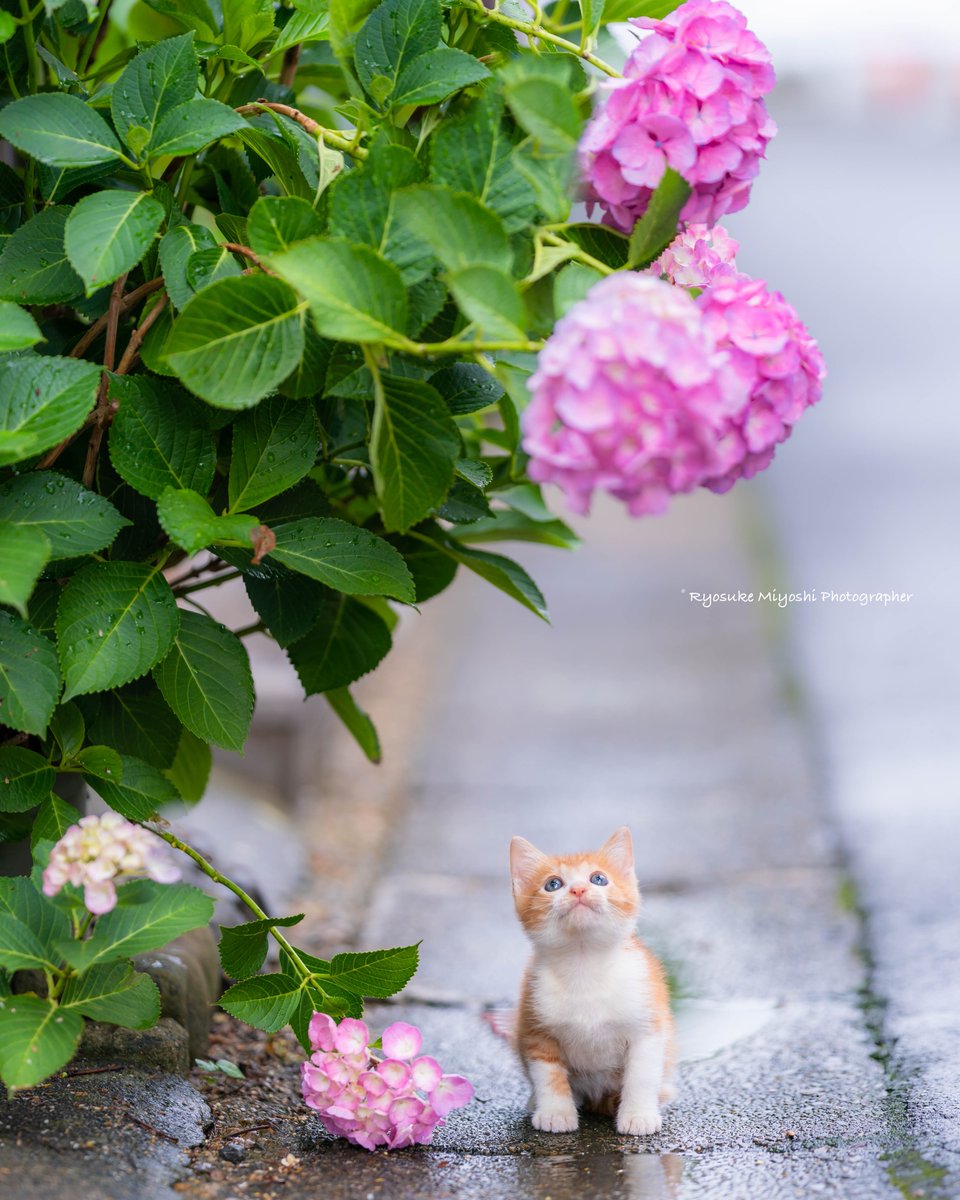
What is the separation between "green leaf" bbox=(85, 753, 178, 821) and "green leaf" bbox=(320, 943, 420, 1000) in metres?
0.26

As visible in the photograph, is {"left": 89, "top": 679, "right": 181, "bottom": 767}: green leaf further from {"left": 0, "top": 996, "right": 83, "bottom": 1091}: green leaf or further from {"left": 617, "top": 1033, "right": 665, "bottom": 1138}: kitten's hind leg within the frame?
{"left": 617, "top": 1033, "right": 665, "bottom": 1138}: kitten's hind leg

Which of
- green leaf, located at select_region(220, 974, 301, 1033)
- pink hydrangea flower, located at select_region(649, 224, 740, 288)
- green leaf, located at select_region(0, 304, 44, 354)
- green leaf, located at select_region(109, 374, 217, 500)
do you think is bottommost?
green leaf, located at select_region(220, 974, 301, 1033)

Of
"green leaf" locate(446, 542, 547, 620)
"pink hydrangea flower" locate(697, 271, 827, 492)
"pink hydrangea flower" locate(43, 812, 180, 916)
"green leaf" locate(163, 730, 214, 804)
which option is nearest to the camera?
"pink hydrangea flower" locate(697, 271, 827, 492)

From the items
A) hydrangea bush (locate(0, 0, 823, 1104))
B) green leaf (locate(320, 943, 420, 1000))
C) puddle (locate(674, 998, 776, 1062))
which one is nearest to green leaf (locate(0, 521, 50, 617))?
hydrangea bush (locate(0, 0, 823, 1104))

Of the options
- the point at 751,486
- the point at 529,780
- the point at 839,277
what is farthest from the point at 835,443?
the point at 529,780

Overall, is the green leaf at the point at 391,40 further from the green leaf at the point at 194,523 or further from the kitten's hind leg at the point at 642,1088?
the kitten's hind leg at the point at 642,1088

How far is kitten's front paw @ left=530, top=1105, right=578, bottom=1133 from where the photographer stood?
1574 mm

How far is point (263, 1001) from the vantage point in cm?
143

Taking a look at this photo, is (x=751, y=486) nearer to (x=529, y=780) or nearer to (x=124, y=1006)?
(x=529, y=780)

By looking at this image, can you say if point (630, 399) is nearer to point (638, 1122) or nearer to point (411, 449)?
point (411, 449)

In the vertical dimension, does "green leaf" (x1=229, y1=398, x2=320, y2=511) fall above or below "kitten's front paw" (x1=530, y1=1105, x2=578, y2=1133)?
above

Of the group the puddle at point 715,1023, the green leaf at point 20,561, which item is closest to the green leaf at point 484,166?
the green leaf at point 20,561

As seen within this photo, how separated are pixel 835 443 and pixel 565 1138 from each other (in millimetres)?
6618

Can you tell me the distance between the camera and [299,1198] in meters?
1.34
